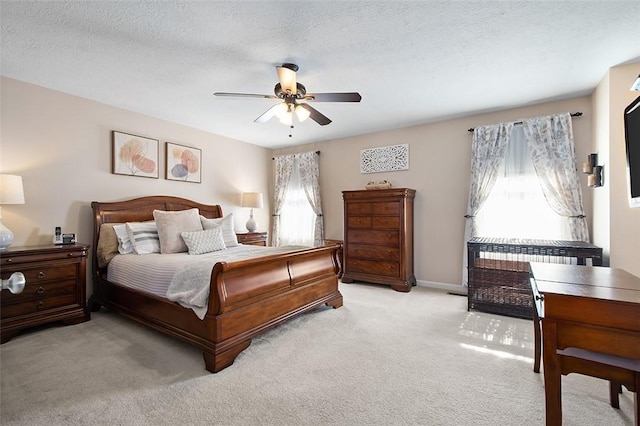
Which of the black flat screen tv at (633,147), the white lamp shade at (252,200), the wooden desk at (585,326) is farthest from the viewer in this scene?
the white lamp shade at (252,200)

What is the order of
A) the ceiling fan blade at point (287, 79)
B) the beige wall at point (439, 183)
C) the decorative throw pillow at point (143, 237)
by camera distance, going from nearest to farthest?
1. the ceiling fan blade at point (287, 79)
2. the decorative throw pillow at point (143, 237)
3. the beige wall at point (439, 183)

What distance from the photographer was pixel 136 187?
13.2 ft

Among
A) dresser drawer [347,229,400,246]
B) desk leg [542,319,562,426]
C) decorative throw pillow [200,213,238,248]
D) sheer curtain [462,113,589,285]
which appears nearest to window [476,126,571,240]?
sheer curtain [462,113,589,285]

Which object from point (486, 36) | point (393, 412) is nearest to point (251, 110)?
point (486, 36)

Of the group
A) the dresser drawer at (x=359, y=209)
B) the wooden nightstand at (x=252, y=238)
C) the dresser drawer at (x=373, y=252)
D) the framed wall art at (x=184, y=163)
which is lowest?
the dresser drawer at (x=373, y=252)

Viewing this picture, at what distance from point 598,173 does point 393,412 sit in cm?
324

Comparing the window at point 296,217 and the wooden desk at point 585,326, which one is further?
the window at point 296,217

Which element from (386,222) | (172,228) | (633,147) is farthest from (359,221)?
(633,147)

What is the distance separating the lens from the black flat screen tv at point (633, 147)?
1.81 m

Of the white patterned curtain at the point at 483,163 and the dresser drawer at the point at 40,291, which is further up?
the white patterned curtain at the point at 483,163

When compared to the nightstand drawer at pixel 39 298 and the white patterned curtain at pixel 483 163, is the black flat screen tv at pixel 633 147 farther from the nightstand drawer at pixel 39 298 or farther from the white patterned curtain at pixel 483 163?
the nightstand drawer at pixel 39 298

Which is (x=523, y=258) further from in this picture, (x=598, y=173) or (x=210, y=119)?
(x=210, y=119)

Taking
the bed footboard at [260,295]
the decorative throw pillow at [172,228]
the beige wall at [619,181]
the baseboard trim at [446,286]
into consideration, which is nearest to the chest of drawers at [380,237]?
the baseboard trim at [446,286]

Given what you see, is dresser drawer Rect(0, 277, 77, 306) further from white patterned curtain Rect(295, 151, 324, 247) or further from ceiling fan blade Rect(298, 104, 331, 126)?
white patterned curtain Rect(295, 151, 324, 247)
